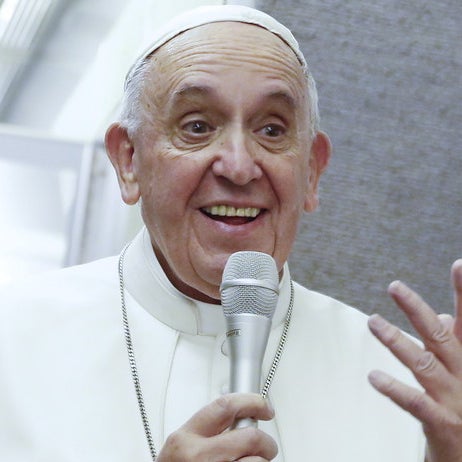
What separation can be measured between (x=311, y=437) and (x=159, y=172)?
506mm

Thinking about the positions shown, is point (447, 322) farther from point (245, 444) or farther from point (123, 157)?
point (123, 157)

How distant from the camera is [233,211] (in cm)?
195

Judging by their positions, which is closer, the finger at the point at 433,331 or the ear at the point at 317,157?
the finger at the point at 433,331

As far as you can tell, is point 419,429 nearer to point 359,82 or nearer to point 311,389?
point 311,389

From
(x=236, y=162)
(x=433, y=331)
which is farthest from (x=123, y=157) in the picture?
(x=433, y=331)

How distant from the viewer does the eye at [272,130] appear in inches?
79.1

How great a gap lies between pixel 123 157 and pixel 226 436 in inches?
32.9

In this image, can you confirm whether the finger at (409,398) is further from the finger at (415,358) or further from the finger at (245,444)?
the finger at (245,444)

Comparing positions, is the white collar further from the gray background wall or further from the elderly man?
the gray background wall

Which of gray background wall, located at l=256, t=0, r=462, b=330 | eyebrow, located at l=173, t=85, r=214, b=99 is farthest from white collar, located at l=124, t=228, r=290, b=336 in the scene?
gray background wall, located at l=256, t=0, r=462, b=330

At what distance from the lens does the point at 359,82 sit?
2670 millimetres

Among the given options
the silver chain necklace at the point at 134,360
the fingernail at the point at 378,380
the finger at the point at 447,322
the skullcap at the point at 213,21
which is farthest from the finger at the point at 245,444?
the skullcap at the point at 213,21

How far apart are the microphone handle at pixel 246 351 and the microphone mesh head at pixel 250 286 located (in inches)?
0.5

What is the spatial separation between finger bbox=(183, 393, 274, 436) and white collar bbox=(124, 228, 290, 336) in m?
0.58
